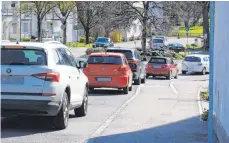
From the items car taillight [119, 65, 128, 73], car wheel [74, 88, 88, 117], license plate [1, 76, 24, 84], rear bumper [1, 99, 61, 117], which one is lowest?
car wheel [74, 88, 88, 117]

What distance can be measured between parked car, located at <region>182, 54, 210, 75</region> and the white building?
35253 mm

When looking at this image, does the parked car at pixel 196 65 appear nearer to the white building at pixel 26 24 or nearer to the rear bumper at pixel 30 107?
the rear bumper at pixel 30 107

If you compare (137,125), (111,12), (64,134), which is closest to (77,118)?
(137,125)

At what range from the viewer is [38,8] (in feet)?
234

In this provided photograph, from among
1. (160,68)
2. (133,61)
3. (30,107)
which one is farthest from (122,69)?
(160,68)

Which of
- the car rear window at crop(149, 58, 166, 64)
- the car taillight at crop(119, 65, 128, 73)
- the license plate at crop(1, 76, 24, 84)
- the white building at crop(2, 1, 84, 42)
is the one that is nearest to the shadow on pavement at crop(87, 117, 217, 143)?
the license plate at crop(1, 76, 24, 84)

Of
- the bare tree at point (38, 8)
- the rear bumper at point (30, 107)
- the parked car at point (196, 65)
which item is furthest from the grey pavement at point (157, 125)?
the bare tree at point (38, 8)

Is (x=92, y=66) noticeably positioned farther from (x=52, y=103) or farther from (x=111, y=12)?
(x=111, y=12)

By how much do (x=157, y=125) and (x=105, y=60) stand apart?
9251mm

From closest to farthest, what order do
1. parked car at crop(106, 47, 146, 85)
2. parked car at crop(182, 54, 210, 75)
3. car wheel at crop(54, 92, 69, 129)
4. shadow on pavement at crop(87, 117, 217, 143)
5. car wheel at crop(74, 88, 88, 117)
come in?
1. shadow on pavement at crop(87, 117, 217, 143)
2. car wheel at crop(54, 92, 69, 129)
3. car wheel at crop(74, 88, 88, 117)
4. parked car at crop(106, 47, 146, 85)
5. parked car at crop(182, 54, 210, 75)

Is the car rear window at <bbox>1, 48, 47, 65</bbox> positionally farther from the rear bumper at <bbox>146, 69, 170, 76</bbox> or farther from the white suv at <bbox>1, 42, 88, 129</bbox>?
the rear bumper at <bbox>146, 69, 170, 76</bbox>

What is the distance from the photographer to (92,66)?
21766mm

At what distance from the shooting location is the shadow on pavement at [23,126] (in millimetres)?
11211

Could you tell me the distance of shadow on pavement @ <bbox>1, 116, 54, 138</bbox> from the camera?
1121cm
